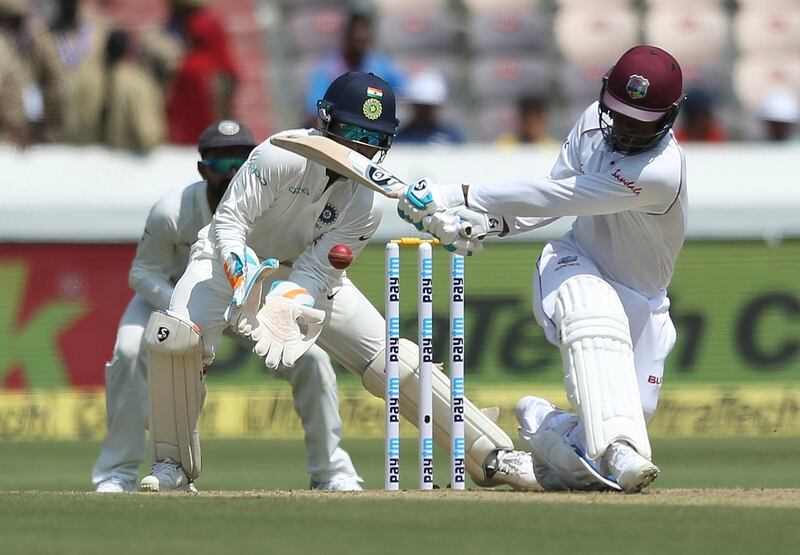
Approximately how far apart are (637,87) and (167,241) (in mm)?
2774

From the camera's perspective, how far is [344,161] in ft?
20.9

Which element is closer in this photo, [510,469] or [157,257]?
[510,469]

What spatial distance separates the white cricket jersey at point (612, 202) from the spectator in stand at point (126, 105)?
4.77 m

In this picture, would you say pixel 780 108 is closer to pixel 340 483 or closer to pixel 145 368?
pixel 340 483

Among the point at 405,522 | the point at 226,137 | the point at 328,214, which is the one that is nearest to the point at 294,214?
the point at 328,214

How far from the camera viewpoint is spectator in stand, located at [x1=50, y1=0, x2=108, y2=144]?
36.7ft

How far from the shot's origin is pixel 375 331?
720cm

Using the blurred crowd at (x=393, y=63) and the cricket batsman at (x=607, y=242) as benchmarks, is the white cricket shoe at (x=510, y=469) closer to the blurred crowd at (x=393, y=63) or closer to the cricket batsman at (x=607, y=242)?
the cricket batsman at (x=607, y=242)

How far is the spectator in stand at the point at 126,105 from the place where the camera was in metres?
10.9

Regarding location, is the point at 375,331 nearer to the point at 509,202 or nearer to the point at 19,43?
the point at 509,202

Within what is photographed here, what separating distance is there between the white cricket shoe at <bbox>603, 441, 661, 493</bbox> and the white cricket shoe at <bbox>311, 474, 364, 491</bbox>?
1.84 meters

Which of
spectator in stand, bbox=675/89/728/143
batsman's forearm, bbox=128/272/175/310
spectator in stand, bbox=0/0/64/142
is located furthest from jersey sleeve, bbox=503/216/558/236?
spectator in stand, bbox=0/0/64/142

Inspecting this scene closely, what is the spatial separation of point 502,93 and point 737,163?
2.34m

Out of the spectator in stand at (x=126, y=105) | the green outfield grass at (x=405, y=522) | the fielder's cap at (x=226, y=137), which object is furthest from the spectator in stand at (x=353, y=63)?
the green outfield grass at (x=405, y=522)
